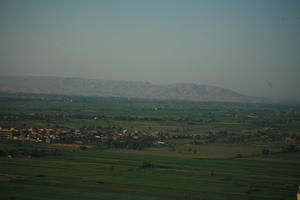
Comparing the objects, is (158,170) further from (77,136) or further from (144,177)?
(77,136)

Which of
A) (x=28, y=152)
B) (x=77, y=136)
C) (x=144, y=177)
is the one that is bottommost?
(x=144, y=177)

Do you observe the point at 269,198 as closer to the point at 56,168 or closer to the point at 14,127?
the point at 56,168

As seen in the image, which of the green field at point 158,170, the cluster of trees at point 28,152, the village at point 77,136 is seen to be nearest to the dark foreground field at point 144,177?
the green field at point 158,170

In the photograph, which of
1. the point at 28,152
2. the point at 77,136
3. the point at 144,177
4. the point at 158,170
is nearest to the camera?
the point at 144,177

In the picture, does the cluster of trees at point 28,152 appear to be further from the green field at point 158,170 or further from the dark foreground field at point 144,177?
the dark foreground field at point 144,177

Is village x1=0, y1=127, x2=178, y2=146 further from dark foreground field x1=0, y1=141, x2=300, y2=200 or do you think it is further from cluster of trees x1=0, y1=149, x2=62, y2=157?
dark foreground field x1=0, y1=141, x2=300, y2=200

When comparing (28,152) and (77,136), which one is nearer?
(28,152)

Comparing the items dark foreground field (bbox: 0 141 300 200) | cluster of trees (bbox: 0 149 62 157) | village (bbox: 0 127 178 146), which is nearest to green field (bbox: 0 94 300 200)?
dark foreground field (bbox: 0 141 300 200)

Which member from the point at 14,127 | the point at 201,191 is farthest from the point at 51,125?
the point at 201,191

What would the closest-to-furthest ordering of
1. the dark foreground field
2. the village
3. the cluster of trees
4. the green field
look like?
the dark foreground field
the green field
the cluster of trees
the village

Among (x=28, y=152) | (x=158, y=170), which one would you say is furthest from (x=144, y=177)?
(x=28, y=152)
